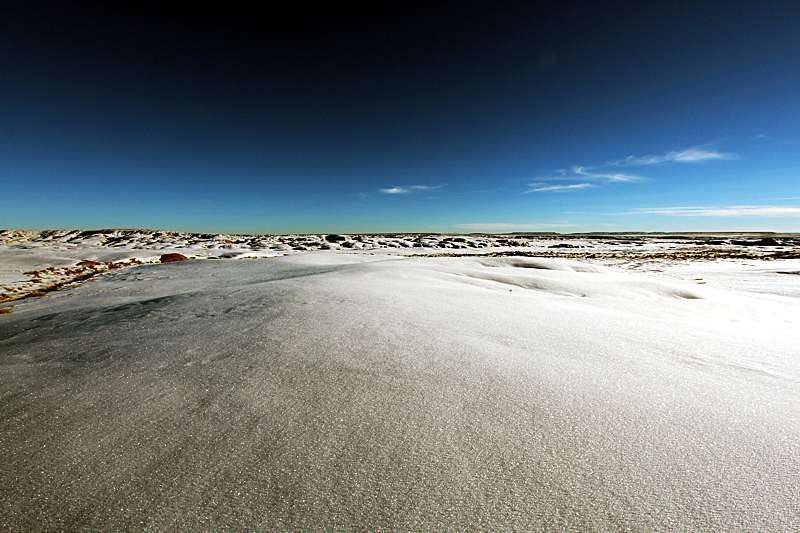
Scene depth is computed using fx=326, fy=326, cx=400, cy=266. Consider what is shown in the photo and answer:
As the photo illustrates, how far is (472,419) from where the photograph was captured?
119 centimetres

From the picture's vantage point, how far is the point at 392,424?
3.83 feet

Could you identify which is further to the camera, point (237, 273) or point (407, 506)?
point (237, 273)

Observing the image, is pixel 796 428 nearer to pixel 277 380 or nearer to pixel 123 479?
pixel 277 380

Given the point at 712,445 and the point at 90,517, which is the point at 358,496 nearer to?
the point at 90,517

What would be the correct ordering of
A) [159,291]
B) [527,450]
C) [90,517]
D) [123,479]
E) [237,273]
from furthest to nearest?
1. [237,273]
2. [159,291]
3. [527,450]
4. [123,479]
5. [90,517]

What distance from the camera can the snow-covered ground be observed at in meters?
0.85

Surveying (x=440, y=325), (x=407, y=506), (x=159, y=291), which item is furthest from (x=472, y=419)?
(x=159, y=291)

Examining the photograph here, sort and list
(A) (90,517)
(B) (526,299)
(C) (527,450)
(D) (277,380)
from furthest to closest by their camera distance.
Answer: (B) (526,299), (D) (277,380), (C) (527,450), (A) (90,517)

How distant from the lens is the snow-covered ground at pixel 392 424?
2.79ft

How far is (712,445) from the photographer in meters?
1.08

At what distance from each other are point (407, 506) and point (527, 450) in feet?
1.41

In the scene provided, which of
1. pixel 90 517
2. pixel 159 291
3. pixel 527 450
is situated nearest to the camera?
pixel 90 517

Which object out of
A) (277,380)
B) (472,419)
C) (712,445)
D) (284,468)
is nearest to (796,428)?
(712,445)

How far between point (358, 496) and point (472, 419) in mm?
490
